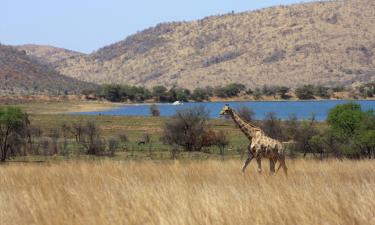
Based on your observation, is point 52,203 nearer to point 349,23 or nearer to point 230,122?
point 230,122

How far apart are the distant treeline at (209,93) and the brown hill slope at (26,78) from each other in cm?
848

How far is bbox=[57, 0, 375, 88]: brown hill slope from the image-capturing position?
491 ft

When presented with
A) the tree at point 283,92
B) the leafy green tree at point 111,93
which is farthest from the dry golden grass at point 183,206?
the tree at point 283,92

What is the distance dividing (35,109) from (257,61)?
84.9 m

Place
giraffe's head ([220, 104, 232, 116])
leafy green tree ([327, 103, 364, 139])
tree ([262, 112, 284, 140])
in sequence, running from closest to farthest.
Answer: giraffe's head ([220, 104, 232, 116]) → leafy green tree ([327, 103, 364, 139]) → tree ([262, 112, 284, 140])

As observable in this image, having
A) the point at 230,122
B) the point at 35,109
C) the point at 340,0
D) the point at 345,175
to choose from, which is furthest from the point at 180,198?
the point at 340,0

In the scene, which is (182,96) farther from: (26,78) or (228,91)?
(26,78)

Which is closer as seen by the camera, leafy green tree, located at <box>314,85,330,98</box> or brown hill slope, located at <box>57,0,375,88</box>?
leafy green tree, located at <box>314,85,330,98</box>

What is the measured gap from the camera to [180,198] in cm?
677

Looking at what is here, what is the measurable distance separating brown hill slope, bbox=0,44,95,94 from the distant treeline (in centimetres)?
848

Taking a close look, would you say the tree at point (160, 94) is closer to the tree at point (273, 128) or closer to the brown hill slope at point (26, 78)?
the brown hill slope at point (26, 78)

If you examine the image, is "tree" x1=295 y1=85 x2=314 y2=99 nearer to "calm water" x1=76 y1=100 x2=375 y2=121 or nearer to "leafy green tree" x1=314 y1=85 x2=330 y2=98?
"leafy green tree" x1=314 y1=85 x2=330 y2=98

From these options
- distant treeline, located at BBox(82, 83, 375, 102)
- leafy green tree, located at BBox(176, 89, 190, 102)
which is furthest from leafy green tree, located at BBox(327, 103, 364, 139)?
leafy green tree, located at BBox(176, 89, 190, 102)

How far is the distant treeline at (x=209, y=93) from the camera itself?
4756 inches
